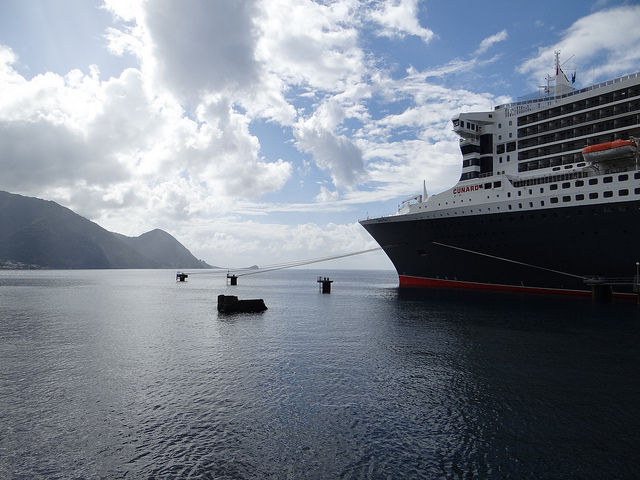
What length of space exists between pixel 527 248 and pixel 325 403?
39246 millimetres

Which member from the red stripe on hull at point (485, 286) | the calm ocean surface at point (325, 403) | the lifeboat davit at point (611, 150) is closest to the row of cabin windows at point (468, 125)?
the lifeboat davit at point (611, 150)

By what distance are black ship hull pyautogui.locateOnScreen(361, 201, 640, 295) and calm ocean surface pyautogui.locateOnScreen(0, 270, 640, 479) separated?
40.7ft

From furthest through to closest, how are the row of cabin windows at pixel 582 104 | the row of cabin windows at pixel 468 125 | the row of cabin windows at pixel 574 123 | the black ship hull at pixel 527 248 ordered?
the row of cabin windows at pixel 468 125, the row of cabin windows at pixel 582 104, the row of cabin windows at pixel 574 123, the black ship hull at pixel 527 248

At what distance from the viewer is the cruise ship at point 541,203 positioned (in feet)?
131

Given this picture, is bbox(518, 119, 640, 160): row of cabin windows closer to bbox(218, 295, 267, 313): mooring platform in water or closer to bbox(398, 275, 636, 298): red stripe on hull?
bbox(398, 275, 636, 298): red stripe on hull

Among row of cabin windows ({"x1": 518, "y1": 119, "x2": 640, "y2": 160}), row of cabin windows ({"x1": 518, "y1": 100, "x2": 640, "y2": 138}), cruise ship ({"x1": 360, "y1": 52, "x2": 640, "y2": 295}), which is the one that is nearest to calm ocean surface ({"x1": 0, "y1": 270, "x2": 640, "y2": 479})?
cruise ship ({"x1": 360, "y1": 52, "x2": 640, "y2": 295})

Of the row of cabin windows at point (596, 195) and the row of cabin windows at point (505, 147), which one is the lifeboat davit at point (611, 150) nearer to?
the row of cabin windows at point (596, 195)

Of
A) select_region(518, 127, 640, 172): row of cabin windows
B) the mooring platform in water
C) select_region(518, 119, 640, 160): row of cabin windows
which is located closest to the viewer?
select_region(518, 127, 640, 172): row of cabin windows

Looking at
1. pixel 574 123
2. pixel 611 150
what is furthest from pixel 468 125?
pixel 611 150

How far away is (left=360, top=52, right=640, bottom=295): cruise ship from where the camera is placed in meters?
40.0

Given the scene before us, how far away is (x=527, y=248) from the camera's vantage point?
45469 mm

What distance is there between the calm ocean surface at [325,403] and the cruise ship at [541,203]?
42.4 ft

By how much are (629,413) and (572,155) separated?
4011 centimetres

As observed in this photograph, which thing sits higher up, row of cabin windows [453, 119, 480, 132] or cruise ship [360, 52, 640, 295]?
row of cabin windows [453, 119, 480, 132]
